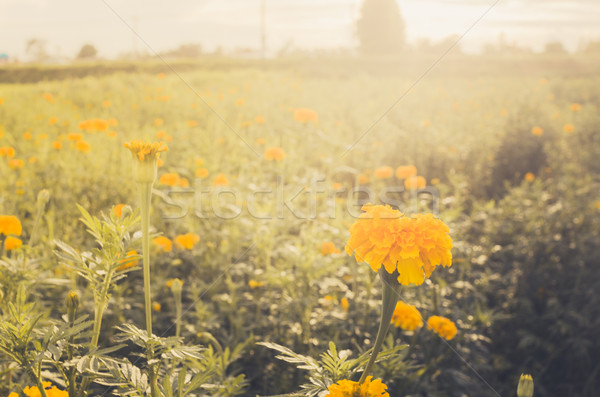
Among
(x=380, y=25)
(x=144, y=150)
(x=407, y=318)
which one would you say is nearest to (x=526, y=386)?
(x=407, y=318)

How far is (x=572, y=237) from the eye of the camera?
113 inches

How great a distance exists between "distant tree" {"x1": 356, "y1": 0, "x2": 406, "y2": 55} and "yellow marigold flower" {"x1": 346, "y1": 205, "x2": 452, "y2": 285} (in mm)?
41137

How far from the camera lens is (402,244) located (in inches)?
31.8

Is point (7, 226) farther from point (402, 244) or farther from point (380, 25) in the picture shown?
point (380, 25)

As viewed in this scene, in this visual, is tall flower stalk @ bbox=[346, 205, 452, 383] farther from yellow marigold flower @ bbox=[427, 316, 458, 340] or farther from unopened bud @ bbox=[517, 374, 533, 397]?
yellow marigold flower @ bbox=[427, 316, 458, 340]

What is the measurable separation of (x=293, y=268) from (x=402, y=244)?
1.55 meters

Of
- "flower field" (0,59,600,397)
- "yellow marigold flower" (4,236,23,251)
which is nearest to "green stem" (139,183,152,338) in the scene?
"flower field" (0,59,600,397)

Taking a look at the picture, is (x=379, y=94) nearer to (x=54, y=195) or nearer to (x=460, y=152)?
(x=460, y=152)

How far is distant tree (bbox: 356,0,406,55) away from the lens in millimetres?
39828

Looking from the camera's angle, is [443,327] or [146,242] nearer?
[146,242]

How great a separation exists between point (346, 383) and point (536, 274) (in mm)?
2394

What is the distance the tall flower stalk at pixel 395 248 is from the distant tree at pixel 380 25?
41.1 m

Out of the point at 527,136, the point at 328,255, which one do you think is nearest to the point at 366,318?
the point at 328,255
